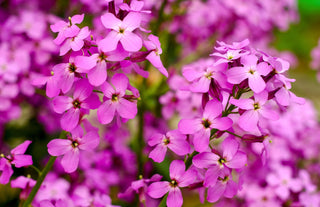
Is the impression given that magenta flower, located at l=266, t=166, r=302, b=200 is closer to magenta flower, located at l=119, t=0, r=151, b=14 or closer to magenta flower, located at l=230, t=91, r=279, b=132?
magenta flower, located at l=230, t=91, r=279, b=132

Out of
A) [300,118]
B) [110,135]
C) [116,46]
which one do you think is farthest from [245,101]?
[300,118]

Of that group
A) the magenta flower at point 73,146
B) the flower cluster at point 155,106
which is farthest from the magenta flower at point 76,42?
the magenta flower at point 73,146

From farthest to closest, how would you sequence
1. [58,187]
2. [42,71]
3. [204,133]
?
[42,71]
[58,187]
[204,133]

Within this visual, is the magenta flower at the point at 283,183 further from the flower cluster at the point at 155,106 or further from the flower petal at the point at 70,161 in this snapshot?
the flower petal at the point at 70,161

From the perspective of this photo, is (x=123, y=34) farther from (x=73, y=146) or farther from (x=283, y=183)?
(x=283, y=183)

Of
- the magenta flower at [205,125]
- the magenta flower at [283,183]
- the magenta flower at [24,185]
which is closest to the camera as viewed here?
the magenta flower at [205,125]

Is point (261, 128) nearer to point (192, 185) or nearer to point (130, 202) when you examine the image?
point (192, 185)
